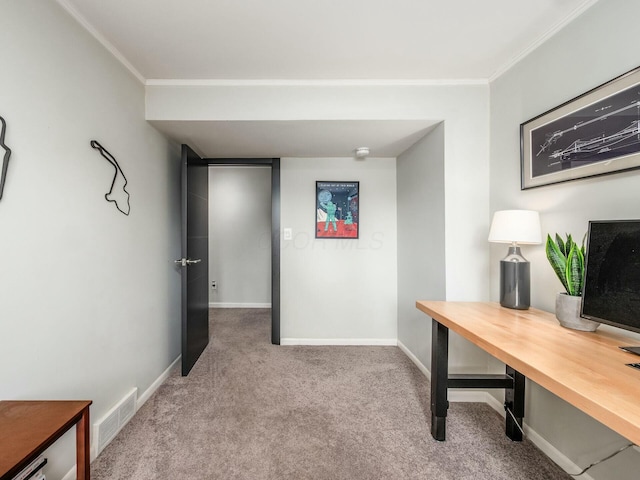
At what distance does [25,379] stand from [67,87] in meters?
1.35

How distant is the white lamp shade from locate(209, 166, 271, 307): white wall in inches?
140

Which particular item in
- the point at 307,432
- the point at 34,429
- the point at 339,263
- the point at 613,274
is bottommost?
the point at 307,432

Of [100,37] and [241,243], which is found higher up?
[100,37]

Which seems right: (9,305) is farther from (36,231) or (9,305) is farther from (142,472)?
(142,472)

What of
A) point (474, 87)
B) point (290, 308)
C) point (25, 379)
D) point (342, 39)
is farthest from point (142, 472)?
point (474, 87)

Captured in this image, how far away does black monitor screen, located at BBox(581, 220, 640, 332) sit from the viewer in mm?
982

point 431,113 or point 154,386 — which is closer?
point 431,113

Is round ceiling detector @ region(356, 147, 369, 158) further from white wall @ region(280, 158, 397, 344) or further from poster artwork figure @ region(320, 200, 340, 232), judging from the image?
poster artwork figure @ region(320, 200, 340, 232)

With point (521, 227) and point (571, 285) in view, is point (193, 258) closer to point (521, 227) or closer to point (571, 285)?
point (521, 227)

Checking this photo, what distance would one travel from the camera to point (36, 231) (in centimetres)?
119

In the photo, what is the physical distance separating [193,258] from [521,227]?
8.22ft

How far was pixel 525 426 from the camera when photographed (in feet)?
5.45

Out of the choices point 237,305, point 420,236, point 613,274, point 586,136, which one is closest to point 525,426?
point 613,274

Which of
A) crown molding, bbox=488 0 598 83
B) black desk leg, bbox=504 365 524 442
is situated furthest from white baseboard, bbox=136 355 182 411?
crown molding, bbox=488 0 598 83
